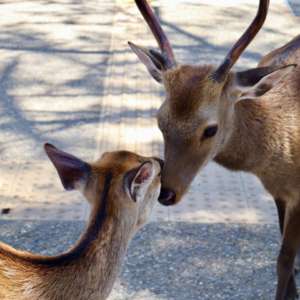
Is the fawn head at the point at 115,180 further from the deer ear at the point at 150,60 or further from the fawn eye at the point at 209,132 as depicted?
the deer ear at the point at 150,60

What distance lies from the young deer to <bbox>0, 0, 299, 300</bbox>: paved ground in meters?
1.45

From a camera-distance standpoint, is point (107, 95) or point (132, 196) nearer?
point (132, 196)

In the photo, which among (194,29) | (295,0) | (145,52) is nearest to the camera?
(145,52)

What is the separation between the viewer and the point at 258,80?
404cm

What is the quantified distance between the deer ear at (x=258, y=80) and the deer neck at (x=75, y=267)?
4.70 ft

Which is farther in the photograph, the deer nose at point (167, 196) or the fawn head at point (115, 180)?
the deer nose at point (167, 196)

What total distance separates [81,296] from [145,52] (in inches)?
79.7

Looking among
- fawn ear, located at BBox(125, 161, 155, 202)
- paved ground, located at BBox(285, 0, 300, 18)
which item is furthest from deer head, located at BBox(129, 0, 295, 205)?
paved ground, located at BBox(285, 0, 300, 18)

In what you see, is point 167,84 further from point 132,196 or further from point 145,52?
point 132,196

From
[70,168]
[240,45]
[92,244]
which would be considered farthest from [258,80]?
[92,244]

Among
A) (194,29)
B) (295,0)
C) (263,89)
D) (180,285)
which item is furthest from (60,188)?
(295,0)

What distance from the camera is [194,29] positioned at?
36.5 ft

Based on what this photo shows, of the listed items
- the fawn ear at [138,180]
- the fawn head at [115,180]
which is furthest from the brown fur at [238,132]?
the fawn ear at [138,180]

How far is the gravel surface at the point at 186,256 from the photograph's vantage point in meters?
4.72
